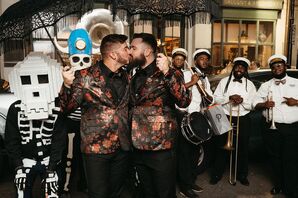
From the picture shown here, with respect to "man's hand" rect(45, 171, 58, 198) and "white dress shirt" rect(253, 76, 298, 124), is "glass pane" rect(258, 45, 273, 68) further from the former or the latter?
"man's hand" rect(45, 171, 58, 198)

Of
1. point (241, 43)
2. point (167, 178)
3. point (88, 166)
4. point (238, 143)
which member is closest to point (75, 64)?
point (88, 166)

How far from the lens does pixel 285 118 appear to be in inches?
178

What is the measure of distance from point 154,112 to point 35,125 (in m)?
1.17

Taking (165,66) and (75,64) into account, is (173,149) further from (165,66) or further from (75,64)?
(75,64)

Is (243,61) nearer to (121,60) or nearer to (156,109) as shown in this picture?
(156,109)

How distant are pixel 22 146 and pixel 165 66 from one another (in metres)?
1.59

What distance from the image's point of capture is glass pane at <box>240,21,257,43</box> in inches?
497

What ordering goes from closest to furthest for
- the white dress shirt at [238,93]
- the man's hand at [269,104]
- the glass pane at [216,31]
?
the man's hand at [269,104] < the white dress shirt at [238,93] < the glass pane at [216,31]

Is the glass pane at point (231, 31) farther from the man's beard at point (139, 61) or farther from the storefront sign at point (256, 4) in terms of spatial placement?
the man's beard at point (139, 61)

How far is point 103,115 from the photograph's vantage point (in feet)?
9.53

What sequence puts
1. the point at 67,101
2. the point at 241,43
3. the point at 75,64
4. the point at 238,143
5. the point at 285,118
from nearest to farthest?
the point at 67,101, the point at 75,64, the point at 285,118, the point at 238,143, the point at 241,43

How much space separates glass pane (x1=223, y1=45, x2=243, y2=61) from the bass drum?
8.67 meters

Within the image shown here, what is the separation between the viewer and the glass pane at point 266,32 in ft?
42.6

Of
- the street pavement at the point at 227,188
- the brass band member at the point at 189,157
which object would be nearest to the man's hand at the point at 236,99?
the brass band member at the point at 189,157
